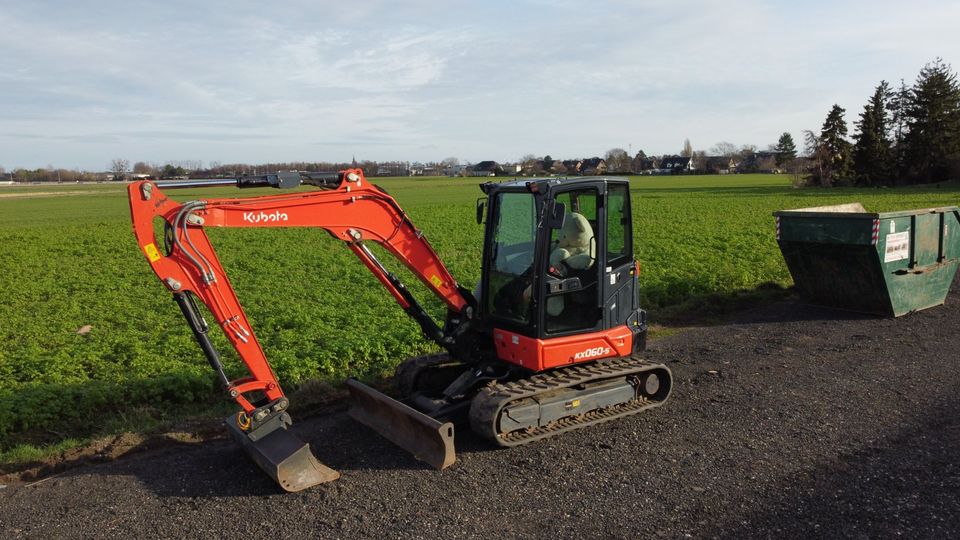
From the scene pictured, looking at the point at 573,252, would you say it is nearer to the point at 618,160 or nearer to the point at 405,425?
the point at 405,425

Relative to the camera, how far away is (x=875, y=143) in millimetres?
56000

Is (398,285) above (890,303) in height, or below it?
above

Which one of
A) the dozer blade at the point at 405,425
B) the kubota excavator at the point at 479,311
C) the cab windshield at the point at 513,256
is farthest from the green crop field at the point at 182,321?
the cab windshield at the point at 513,256

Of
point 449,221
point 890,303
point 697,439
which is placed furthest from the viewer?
point 449,221

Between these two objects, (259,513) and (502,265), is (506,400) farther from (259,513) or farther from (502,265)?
(259,513)

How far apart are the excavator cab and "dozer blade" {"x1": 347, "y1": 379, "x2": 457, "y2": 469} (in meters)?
1.27

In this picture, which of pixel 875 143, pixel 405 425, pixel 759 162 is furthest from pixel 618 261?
pixel 759 162

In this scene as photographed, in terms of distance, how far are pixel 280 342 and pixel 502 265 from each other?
→ 4.77 meters

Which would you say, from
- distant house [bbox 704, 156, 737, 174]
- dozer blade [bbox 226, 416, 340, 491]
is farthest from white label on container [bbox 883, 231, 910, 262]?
distant house [bbox 704, 156, 737, 174]

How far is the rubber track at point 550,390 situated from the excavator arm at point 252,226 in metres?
1.47

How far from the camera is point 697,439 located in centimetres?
664

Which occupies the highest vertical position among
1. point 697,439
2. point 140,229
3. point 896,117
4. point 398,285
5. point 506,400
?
point 896,117

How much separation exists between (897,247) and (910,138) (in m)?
54.5

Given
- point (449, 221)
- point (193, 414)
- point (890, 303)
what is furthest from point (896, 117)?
point (193, 414)
